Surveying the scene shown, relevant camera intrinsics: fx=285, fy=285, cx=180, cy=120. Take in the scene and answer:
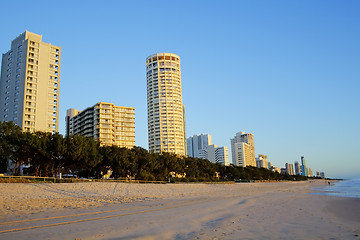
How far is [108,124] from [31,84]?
41.8 m

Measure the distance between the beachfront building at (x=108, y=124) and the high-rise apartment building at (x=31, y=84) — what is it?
27441 millimetres

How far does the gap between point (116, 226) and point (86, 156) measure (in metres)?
41.3

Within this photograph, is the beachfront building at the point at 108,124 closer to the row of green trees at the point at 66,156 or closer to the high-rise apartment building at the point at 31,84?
the high-rise apartment building at the point at 31,84

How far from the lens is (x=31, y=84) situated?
114 metres

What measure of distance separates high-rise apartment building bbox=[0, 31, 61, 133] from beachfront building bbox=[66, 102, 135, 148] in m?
27.4

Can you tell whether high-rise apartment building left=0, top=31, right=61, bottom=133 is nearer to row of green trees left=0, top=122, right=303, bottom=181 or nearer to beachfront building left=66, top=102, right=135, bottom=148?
beachfront building left=66, top=102, right=135, bottom=148

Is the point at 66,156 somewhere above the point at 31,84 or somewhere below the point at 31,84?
below

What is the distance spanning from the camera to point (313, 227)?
12.4 metres

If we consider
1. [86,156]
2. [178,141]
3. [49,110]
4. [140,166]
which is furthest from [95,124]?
[86,156]

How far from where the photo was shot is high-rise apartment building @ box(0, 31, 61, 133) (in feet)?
362

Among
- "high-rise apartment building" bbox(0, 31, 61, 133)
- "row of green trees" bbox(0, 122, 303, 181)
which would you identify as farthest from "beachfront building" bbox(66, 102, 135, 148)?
"row of green trees" bbox(0, 122, 303, 181)

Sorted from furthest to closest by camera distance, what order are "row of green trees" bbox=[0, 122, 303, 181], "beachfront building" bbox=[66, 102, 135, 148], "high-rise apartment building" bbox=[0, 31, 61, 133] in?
"beachfront building" bbox=[66, 102, 135, 148] → "high-rise apartment building" bbox=[0, 31, 61, 133] → "row of green trees" bbox=[0, 122, 303, 181]

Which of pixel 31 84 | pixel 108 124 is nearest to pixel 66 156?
pixel 31 84

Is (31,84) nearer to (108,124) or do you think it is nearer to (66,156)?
(108,124)
